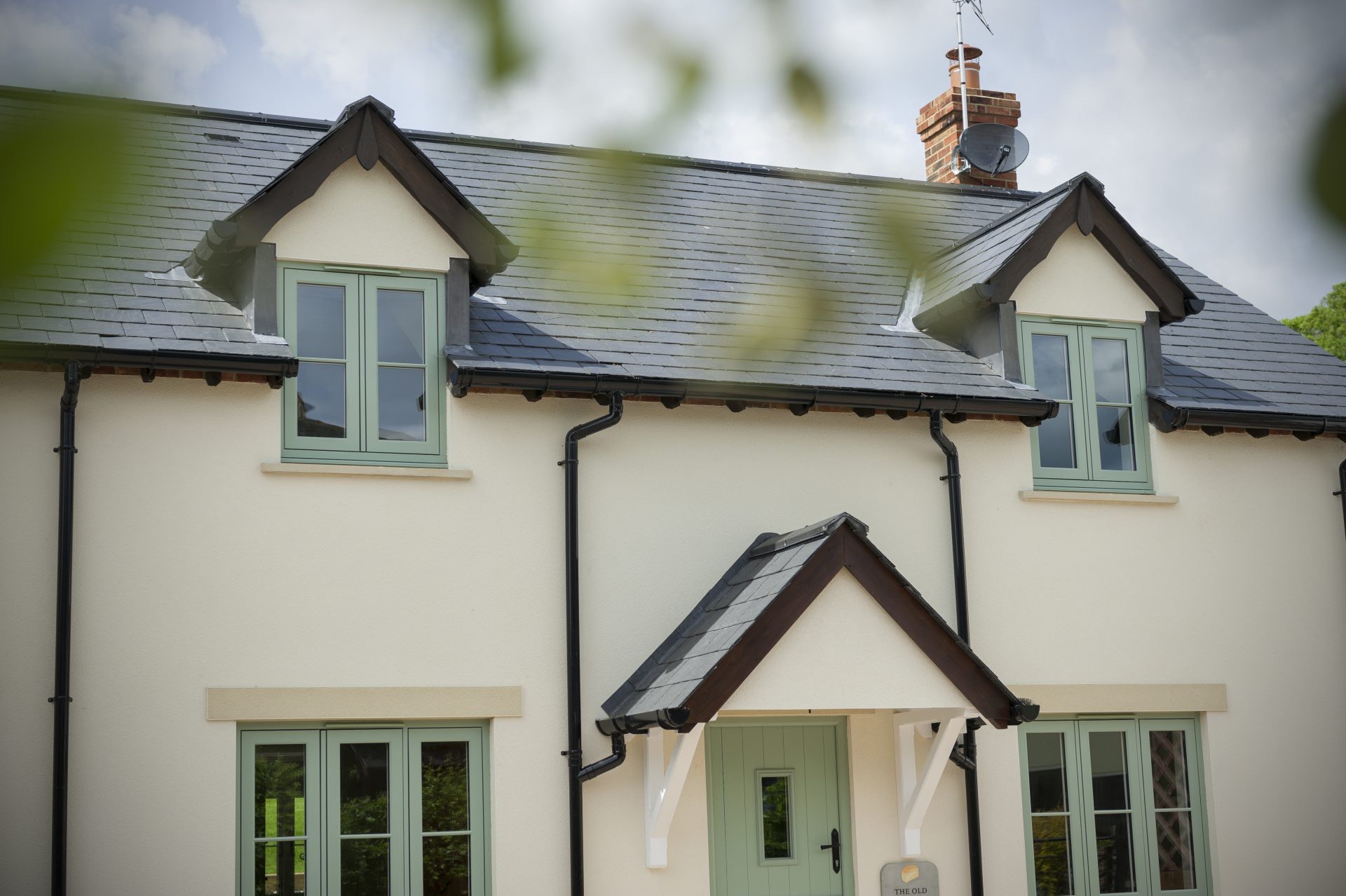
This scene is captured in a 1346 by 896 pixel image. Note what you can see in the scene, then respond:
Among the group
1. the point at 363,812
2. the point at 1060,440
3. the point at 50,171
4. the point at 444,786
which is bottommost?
the point at 363,812

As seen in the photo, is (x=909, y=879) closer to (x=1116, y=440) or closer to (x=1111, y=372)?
(x=1116, y=440)

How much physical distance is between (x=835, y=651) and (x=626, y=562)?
175 cm

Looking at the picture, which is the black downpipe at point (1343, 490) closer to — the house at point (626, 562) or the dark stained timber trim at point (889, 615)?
the house at point (626, 562)

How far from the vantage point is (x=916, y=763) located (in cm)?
1097

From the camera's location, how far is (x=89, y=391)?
9.70 metres

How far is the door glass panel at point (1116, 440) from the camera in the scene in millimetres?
12195

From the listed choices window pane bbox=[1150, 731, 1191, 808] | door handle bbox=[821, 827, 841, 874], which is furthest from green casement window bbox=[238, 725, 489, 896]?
window pane bbox=[1150, 731, 1191, 808]

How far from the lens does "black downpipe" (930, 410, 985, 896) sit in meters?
11.0

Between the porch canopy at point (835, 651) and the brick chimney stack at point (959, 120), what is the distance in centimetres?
756

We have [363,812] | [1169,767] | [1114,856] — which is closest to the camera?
[363,812]

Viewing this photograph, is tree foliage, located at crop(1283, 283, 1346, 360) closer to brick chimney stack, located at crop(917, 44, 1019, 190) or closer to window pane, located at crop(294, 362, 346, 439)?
brick chimney stack, located at crop(917, 44, 1019, 190)

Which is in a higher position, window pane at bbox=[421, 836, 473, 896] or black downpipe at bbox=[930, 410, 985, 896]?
black downpipe at bbox=[930, 410, 985, 896]

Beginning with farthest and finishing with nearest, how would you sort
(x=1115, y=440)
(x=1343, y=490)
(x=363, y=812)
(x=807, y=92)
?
(x=1343, y=490) < (x=1115, y=440) < (x=363, y=812) < (x=807, y=92)

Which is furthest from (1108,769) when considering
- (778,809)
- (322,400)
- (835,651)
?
(322,400)
